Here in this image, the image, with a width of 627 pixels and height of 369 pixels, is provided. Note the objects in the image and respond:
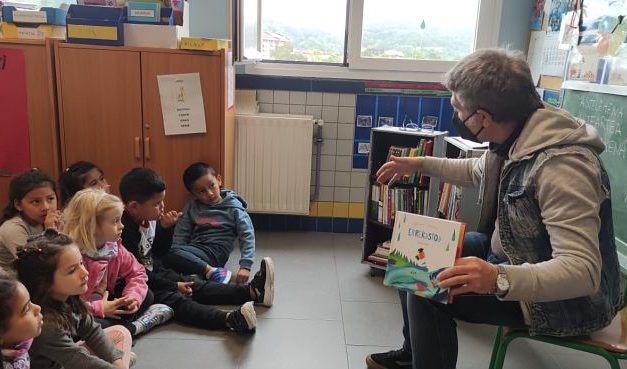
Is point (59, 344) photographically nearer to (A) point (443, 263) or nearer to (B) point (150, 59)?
(A) point (443, 263)

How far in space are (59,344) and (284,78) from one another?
2.27m

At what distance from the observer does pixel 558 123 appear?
139 cm

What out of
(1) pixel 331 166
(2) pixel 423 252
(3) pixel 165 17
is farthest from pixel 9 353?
(1) pixel 331 166

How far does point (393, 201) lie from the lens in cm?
290

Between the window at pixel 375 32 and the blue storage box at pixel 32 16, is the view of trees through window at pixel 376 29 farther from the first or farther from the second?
the blue storage box at pixel 32 16

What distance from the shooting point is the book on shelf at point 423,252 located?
1354 mm

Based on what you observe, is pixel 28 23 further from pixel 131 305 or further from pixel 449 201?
pixel 449 201

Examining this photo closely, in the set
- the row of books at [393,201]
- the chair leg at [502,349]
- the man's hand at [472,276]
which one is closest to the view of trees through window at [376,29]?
the row of books at [393,201]

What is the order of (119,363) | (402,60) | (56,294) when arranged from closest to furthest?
(56,294) → (119,363) → (402,60)

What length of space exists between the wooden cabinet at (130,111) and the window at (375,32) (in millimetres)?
772

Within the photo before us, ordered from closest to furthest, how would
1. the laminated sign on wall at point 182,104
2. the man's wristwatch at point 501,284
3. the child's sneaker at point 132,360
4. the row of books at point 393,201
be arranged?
the man's wristwatch at point 501,284
the child's sneaker at point 132,360
the laminated sign on wall at point 182,104
the row of books at point 393,201

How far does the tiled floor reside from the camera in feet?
6.75

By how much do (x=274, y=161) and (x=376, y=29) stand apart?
3.64 ft

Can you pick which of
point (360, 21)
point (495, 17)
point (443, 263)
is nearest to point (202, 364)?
point (443, 263)
